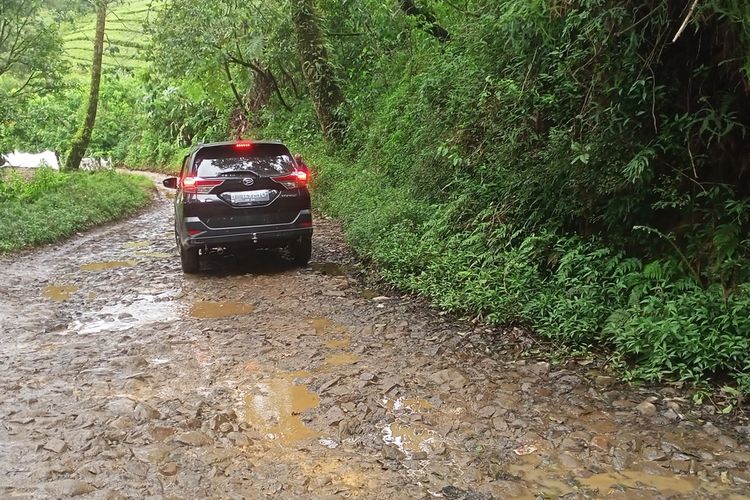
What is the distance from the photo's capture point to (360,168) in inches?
541

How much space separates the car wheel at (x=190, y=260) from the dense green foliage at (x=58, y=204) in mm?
4739

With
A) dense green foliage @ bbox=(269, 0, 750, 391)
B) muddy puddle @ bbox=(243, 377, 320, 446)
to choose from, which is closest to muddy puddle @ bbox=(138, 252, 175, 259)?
dense green foliage @ bbox=(269, 0, 750, 391)

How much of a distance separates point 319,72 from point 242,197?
846cm

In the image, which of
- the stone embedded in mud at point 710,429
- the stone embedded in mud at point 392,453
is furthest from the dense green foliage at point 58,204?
the stone embedded in mud at point 710,429

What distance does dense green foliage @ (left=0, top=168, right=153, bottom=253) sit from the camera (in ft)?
41.4

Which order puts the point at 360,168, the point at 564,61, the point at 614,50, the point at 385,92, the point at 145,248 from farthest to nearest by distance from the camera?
the point at 385,92, the point at 360,168, the point at 145,248, the point at 564,61, the point at 614,50

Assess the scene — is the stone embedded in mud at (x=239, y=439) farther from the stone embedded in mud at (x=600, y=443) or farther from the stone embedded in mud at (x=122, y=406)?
the stone embedded in mud at (x=600, y=443)

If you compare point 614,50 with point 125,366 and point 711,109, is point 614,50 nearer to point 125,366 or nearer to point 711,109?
point 711,109

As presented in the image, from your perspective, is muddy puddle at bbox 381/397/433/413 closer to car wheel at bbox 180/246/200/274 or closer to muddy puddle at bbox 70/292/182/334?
muddy puddle at bbox 70/292/182/334

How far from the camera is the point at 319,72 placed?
52.0ft

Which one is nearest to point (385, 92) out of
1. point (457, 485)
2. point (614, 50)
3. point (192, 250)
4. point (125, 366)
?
point (192, 250)

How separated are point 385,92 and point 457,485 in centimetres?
1303

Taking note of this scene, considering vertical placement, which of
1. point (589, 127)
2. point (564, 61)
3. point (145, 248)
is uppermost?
point (564, 61)

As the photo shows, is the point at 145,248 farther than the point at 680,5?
Yes
